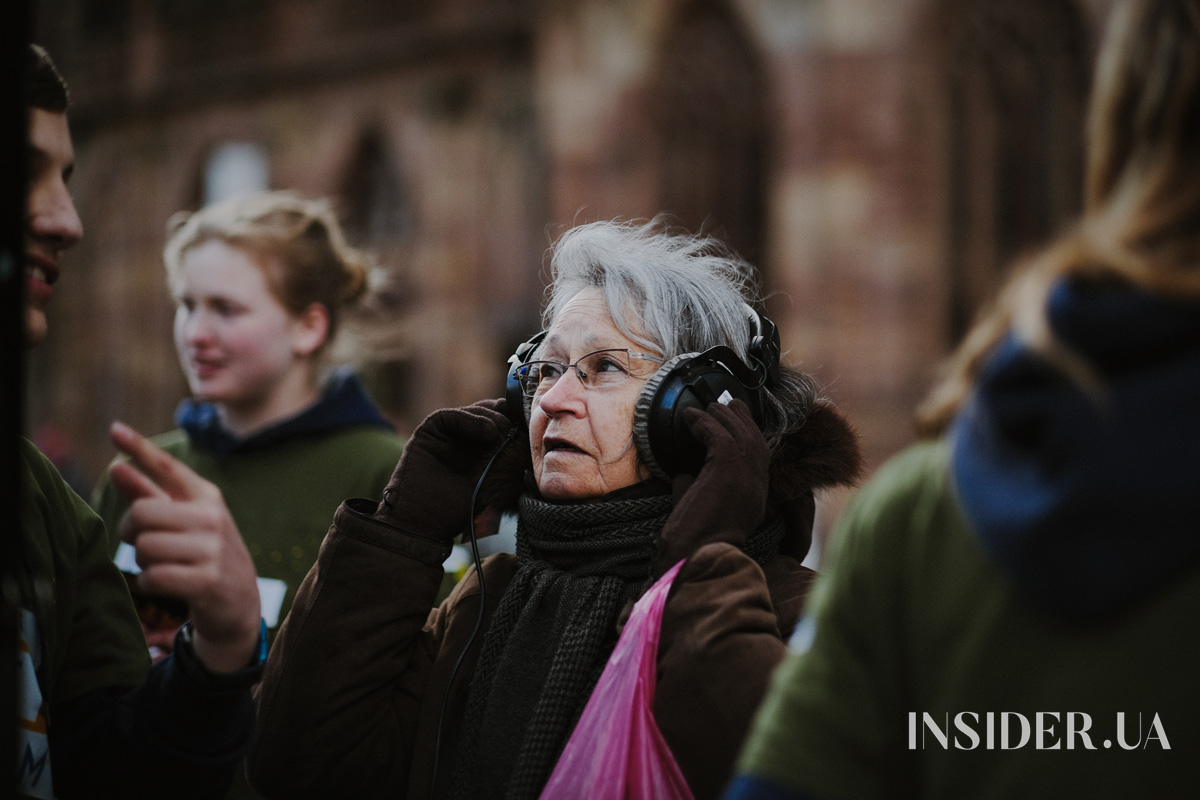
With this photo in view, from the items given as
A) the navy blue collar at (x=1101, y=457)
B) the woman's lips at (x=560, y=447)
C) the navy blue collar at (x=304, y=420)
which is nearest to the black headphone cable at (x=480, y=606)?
the woman's lips at (x=560, y=447)

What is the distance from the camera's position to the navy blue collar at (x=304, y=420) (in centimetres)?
369

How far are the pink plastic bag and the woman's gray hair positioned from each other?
1.95 feet

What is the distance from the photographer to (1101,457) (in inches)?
42.8

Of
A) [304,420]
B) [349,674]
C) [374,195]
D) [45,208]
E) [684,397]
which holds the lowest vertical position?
[374,195]

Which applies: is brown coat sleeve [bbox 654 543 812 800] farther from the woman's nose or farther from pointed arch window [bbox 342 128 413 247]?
pointed arch window [bbox 342 128 413 247]

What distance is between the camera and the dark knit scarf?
2.33 meters

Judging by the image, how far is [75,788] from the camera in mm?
2117

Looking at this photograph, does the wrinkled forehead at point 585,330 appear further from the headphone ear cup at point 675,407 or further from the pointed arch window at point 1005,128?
the pointed arch window at point 1005,128

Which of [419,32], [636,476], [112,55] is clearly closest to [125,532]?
[636,476]

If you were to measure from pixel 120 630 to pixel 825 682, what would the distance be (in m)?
1.44

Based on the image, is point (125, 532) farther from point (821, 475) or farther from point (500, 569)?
point (821, 475)

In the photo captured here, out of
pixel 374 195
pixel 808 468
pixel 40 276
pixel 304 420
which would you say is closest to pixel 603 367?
pixel 808 468

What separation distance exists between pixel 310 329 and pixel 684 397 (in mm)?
1699

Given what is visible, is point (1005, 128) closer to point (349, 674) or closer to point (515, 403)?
point (515, 403)
